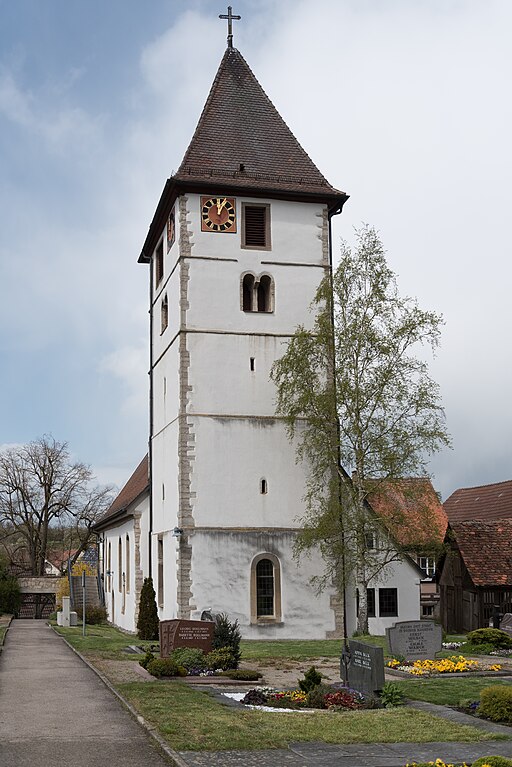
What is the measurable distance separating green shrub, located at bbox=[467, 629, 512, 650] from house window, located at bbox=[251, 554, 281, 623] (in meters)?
7.45

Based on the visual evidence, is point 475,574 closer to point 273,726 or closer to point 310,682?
point 310,682

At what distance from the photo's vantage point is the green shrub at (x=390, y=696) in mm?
15602

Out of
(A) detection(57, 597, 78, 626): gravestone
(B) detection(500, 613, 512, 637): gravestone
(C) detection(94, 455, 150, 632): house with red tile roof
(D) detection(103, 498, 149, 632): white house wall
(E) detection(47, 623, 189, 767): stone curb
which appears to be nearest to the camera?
(E) detection(47, 623, 189, 767): stone curb

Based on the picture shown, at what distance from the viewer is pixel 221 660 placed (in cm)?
2077

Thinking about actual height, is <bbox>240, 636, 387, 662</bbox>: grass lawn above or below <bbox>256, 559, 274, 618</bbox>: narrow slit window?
below

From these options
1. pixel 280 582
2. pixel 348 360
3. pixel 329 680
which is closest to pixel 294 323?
pixel 348 360

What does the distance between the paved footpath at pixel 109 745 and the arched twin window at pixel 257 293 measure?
56.0 feet

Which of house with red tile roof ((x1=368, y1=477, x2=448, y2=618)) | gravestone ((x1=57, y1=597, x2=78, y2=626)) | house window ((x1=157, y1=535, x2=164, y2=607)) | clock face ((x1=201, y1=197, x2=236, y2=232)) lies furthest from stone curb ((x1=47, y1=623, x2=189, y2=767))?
gravestone ((x1=57, y1=597, x2=78, y2=626))

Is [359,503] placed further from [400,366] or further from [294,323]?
[294,323]

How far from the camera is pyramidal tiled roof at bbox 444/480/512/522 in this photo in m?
42.0

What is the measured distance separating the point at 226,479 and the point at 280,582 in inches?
143

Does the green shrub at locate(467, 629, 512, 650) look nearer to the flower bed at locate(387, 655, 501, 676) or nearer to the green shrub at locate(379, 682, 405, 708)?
the flower bed at locate(387, 655, 501, 676)

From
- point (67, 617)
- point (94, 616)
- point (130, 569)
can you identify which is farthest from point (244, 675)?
point (94, 616)

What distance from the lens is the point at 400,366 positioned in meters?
30.4
